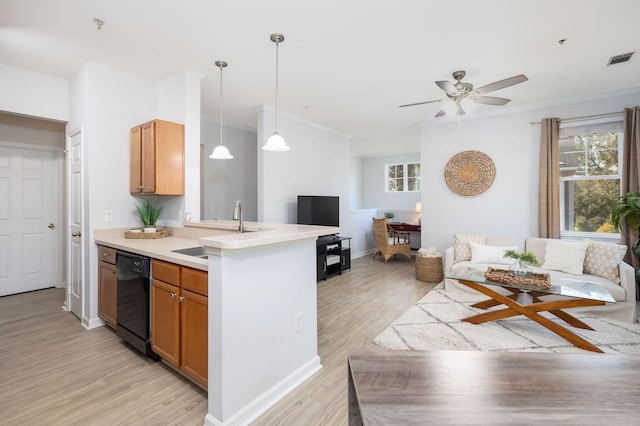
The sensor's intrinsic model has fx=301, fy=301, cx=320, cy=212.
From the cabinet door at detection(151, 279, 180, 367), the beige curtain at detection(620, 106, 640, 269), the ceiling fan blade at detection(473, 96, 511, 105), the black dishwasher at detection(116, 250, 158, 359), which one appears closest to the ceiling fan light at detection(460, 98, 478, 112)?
the ceiling fan blade at detection(473, 96, 511, 105)

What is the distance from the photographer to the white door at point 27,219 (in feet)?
13.1

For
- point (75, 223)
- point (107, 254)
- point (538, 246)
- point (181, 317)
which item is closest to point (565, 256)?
point (538, 246)

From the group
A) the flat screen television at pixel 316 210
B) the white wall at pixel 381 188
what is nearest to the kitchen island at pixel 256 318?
the flat screen television at pixel 316 210

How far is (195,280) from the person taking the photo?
187cm

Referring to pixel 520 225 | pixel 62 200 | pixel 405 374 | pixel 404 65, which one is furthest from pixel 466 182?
pixel 62 200

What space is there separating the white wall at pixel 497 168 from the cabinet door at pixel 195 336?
14.7ft

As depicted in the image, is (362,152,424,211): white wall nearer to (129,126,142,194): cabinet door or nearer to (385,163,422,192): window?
(385,163,422,192): window

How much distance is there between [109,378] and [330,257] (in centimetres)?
345

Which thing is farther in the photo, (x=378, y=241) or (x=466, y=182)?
(x=378, y=241)

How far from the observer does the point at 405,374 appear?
736 mm

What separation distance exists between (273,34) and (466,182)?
389cm

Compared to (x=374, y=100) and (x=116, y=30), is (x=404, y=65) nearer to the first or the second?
(x=374, y=100)

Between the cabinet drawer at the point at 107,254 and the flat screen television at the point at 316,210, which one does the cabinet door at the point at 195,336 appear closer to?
the cabinet drawer at the point at 107,254

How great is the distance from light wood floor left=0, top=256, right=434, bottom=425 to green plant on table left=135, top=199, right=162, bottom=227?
3.80 ft
